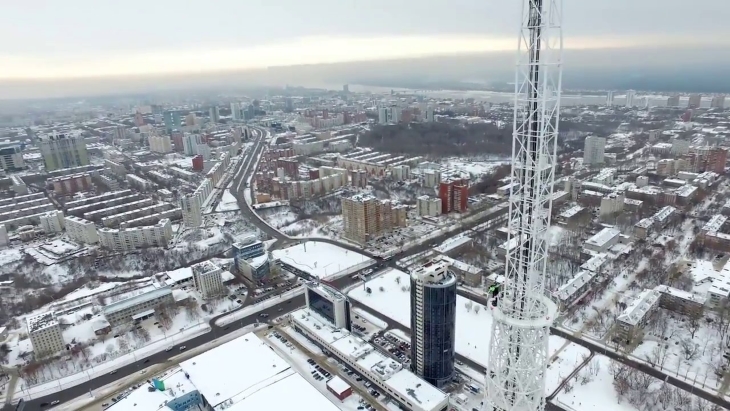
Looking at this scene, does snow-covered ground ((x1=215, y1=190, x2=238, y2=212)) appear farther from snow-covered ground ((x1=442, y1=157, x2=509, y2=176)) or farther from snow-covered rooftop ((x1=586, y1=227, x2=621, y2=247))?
snow-covered rooftop ((x1=586, y1=227, x2=621, y2=247))

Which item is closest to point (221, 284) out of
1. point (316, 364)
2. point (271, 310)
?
point (271, 310)

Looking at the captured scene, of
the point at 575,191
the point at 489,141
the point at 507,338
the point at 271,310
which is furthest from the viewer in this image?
the point at 489,141

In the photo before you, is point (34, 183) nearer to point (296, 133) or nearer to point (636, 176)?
point (296, 133)

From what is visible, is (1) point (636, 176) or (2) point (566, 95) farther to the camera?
(2) point (566, 95)

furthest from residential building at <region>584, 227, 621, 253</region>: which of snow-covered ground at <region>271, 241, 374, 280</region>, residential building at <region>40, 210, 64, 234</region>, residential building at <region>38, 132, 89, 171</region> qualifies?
residential building at <region>38, 132, 89, 171</region>

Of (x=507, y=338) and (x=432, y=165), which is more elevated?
(x=507, y=338)

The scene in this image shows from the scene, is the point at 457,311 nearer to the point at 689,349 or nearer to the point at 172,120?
the point at 689,349

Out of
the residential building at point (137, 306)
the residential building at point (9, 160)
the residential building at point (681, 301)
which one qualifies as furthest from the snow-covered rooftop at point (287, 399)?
the residential building at point (9, 160)
